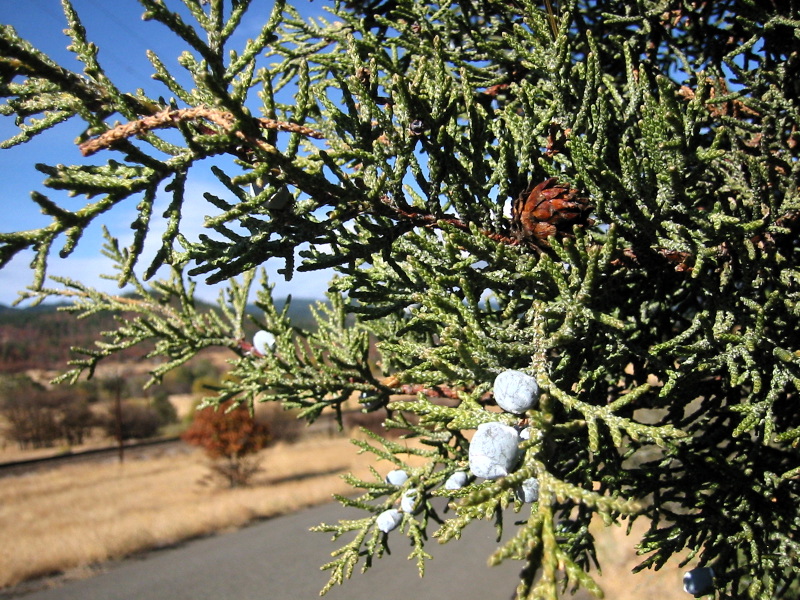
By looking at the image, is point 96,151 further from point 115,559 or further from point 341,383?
point 115,559

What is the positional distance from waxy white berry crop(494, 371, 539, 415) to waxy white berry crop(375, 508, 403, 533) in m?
1.38

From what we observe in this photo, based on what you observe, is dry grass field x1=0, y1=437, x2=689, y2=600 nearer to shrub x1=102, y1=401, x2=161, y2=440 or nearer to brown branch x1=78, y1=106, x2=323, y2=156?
shrub x1=102, y1=401, x2=161, y2=440

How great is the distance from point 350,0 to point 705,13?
1679 mm

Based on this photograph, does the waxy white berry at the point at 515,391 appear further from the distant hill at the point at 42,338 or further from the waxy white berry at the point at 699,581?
the distant hill at the point at 42,338

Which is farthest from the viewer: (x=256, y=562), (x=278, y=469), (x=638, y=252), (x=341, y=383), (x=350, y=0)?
(x=278, y=469)

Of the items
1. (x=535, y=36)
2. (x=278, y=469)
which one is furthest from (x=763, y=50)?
(x=278, y=469)

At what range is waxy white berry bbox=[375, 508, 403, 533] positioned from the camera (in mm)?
2189

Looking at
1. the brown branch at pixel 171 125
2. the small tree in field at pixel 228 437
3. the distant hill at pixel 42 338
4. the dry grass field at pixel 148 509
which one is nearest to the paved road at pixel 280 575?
the dry grass field at pixel 148 509

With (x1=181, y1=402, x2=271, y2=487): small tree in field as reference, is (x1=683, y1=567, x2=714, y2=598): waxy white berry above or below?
above

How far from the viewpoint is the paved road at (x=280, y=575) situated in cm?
1064

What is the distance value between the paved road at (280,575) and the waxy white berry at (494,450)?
10.7 metres

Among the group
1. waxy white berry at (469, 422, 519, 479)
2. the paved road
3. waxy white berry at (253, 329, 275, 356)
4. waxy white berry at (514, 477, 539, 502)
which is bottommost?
the paved road

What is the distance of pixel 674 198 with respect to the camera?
136cm

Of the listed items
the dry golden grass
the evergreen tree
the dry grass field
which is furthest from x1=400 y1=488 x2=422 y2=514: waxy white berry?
the dry golden grass
